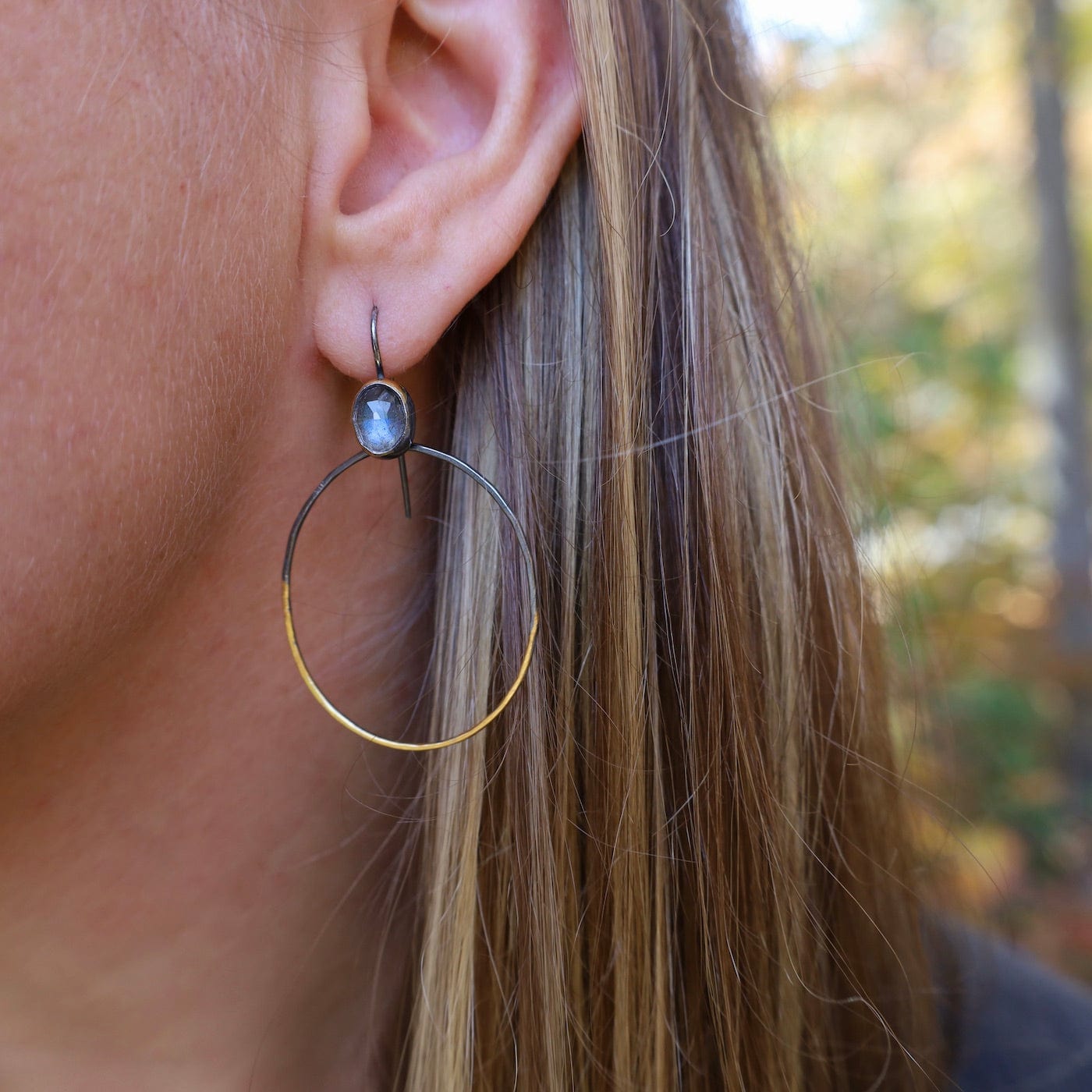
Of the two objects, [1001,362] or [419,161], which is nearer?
[419,161]

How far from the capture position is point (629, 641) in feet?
3.00

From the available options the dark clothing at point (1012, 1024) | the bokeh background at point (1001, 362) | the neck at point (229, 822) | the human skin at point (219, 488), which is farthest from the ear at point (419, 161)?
the bokeh background at point (1001, 362)

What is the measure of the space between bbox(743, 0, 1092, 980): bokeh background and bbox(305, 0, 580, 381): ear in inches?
116

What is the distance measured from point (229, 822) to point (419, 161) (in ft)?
2.41

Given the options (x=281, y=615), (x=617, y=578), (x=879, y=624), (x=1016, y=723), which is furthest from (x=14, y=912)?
(x=1016, y=723)

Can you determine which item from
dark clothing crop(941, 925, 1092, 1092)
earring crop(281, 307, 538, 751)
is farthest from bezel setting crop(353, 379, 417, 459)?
dark clothing crop(941, 925, 1092, 1092)

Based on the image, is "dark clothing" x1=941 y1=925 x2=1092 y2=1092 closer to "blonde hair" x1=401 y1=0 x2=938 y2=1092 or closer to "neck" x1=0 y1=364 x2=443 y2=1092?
"blonde hair" x1=401 y1=0 x2=938 y2=1092

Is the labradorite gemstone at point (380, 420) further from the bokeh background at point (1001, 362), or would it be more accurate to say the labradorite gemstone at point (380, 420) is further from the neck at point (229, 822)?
the bokeh background at point (1001, 362)

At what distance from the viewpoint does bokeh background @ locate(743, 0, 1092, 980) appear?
12.9 ft

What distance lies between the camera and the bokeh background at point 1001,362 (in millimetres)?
3932

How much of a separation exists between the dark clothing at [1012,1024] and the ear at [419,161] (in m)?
1.21

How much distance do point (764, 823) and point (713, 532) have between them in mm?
304

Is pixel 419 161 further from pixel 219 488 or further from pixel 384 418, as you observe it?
pixel 219 488

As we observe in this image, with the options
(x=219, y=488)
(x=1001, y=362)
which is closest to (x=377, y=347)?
(x=219, y=488)
